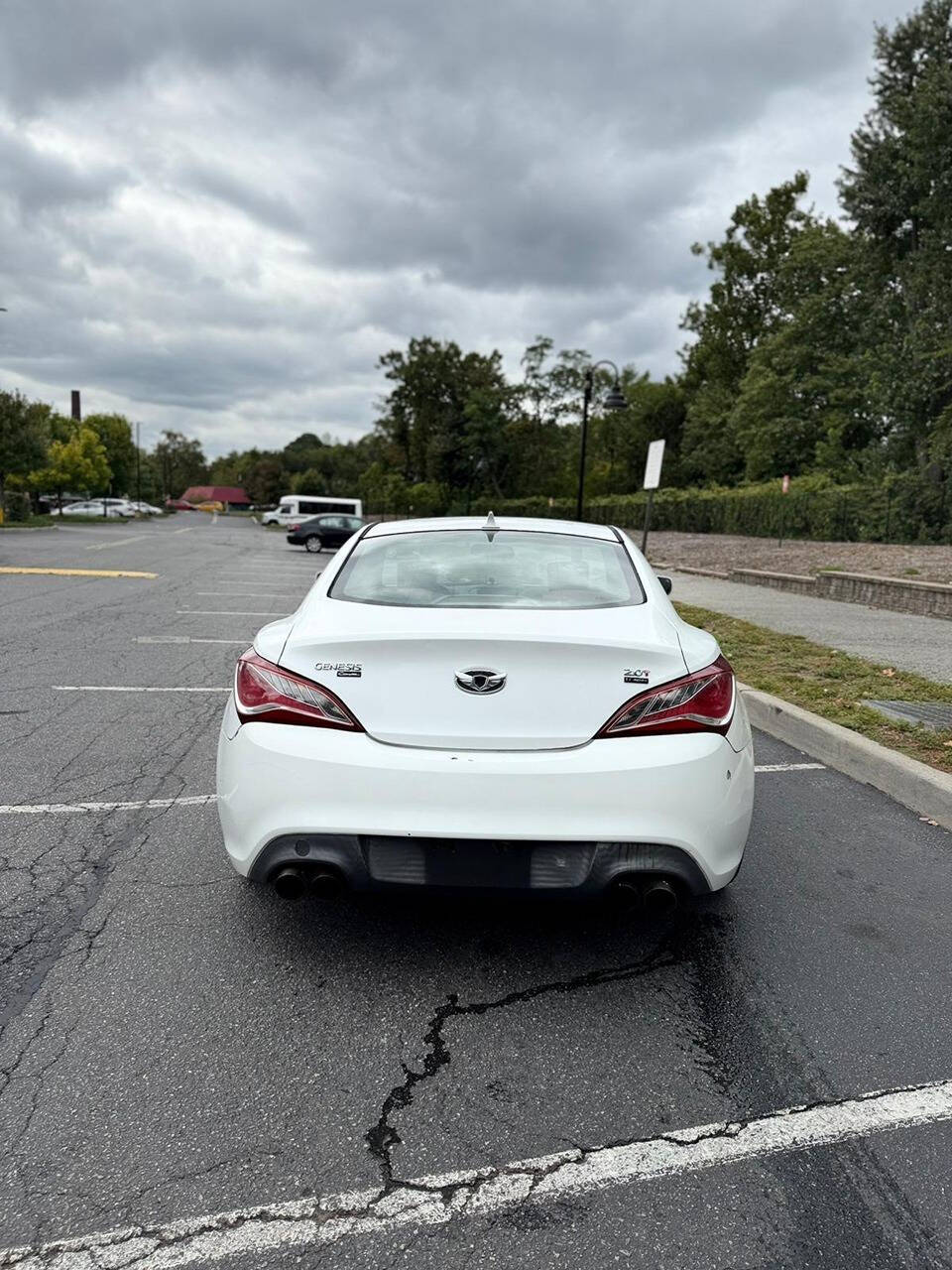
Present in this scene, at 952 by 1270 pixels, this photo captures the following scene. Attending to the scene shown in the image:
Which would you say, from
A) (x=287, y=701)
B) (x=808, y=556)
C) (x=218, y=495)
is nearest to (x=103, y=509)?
(x=808, y=556)

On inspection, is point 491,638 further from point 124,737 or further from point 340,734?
point 124,737

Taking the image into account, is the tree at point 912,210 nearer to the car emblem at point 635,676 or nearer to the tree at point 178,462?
the car emblem at point 635,676

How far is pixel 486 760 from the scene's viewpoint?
104 inches

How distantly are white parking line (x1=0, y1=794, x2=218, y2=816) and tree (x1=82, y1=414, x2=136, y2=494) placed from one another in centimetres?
9050

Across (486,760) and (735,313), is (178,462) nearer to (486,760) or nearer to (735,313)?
(735,313)

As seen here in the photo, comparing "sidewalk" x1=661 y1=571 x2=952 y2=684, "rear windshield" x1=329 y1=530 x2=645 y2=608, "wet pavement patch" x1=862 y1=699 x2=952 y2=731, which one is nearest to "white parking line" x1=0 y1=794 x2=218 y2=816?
"rear windshield" x1=329 y1=530 x2=645 y2=608

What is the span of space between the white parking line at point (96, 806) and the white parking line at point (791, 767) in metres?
3.28

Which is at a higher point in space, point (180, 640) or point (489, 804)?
point (489, 804)

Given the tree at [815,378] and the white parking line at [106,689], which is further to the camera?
the tree at [815,378]

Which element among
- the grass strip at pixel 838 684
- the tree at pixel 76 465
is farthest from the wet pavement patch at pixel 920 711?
the tree at pixel 76 465

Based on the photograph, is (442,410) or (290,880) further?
(442,410)

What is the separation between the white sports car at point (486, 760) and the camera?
2.60m

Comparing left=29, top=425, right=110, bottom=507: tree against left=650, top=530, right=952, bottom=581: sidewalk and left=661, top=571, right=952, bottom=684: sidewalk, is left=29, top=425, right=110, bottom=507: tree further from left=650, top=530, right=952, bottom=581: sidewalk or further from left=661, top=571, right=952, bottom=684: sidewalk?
left=661, top=571, right=952, bottom=684: sidewalk

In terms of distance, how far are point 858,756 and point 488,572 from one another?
9.80 feet
